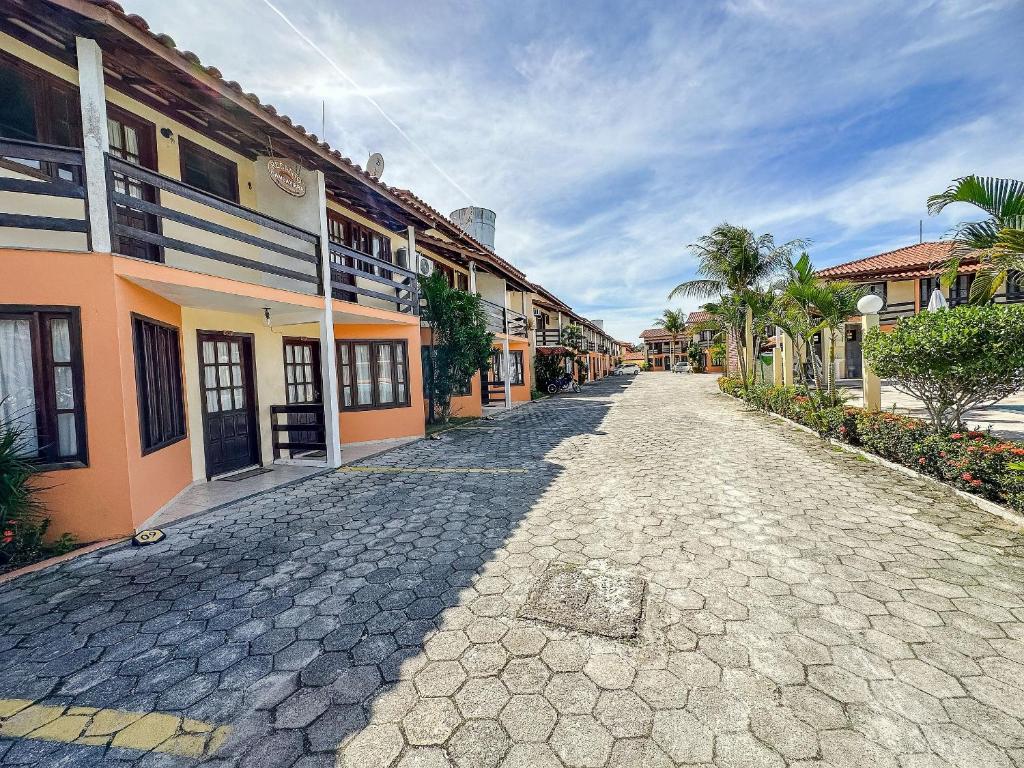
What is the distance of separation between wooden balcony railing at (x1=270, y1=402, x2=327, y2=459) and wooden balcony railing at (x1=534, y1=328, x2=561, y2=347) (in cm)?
2151

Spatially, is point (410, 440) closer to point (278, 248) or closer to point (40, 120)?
point (278, 248)

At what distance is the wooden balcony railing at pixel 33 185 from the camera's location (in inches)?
177

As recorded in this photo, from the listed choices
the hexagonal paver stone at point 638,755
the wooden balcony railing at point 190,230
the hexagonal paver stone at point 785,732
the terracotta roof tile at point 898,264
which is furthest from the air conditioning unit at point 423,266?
the terracotta roof tile at point 898,264

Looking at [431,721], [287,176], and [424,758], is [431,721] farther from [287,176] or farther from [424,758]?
[287,176]

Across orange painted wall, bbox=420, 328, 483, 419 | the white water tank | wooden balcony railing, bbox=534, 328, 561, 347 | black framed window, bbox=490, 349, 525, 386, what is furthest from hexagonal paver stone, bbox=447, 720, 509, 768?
wooden balcony railing, bbox=534, 328, 561, 347

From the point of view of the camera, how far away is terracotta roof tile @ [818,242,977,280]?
23109 mm

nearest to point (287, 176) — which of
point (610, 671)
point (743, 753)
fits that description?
point (610, 671)

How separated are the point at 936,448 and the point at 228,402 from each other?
11.7 meters

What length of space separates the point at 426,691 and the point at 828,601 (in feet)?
10.4

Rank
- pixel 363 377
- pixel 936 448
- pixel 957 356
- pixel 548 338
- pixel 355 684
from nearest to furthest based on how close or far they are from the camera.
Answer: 1. pixel 355 684
2. pixel 957 356
3. pixel 936 448
4. pixel 363 377
5. pixel 548 338

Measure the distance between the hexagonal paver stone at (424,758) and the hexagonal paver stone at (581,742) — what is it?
57 centimetres

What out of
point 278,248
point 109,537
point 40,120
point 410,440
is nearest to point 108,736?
point 109,537

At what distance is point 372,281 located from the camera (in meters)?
10.9

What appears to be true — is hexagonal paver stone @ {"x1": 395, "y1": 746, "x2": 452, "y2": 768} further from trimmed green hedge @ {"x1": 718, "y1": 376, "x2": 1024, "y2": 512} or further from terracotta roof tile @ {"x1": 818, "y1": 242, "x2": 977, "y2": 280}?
terracotta roof tile @ {"x1": 818, "y1": 242, "x2": 977, "y2": 280}
